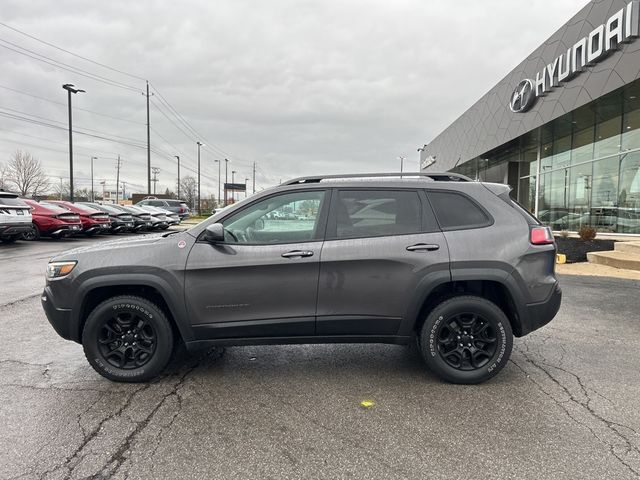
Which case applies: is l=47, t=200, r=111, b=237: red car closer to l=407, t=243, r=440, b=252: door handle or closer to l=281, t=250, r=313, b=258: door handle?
l=281, t=250, r=313, b=258: door handle

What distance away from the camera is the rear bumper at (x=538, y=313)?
3633mm

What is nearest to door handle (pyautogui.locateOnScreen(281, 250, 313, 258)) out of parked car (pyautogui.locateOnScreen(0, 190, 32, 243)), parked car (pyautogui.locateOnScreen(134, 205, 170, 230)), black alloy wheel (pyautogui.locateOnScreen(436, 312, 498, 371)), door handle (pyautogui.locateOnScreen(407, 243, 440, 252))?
door handle (pyautogui.locateOnScreen(407, 243, 440, 252))

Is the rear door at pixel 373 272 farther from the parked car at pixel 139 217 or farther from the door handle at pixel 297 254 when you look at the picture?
the parked car at pixel 139 217

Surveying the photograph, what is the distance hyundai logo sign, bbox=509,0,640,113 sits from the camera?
36.9 feet

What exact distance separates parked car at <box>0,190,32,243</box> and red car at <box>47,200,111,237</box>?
296 centimetres

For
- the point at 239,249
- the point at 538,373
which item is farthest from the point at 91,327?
the point at 538,373

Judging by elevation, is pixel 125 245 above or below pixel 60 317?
above

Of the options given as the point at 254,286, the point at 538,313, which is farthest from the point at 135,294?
the point at 538,313

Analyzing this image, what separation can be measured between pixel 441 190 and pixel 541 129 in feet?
54.3

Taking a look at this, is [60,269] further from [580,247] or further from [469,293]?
[580,247]

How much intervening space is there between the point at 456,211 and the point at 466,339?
1131mm

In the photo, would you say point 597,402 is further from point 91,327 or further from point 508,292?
point 91,327

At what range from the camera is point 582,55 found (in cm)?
1355

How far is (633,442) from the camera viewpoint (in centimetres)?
275
